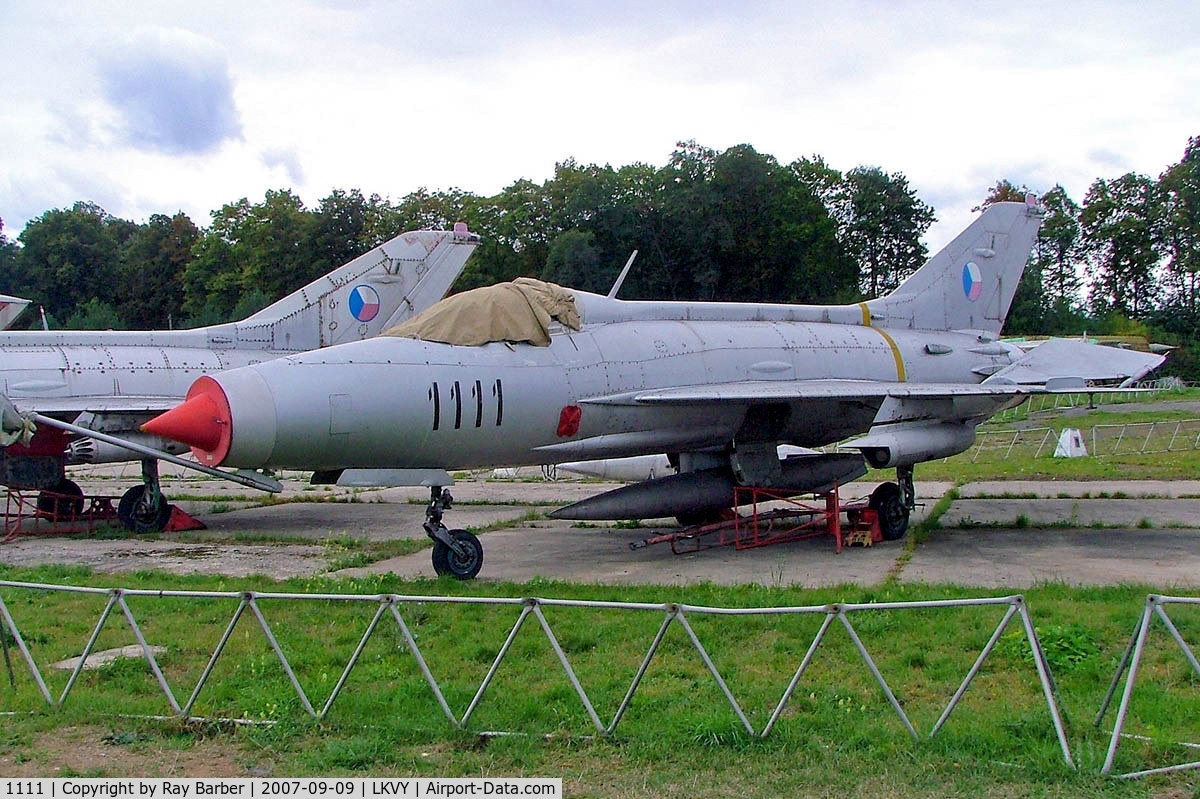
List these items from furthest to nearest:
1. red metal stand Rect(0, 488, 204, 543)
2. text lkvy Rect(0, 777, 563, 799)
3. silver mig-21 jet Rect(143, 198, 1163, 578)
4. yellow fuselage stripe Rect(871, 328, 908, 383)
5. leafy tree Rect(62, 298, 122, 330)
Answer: leafy tree Rect(62, 298, 122, 330) < red metal stand Rect(0, 488, 204, 543) < yellow fuselage stripe Rect(871, 328, 908, 383) < silver mig-21 jet Rect(143, 198, 1163, 578) < text lkvy Rect(0, 777, 563, 799)

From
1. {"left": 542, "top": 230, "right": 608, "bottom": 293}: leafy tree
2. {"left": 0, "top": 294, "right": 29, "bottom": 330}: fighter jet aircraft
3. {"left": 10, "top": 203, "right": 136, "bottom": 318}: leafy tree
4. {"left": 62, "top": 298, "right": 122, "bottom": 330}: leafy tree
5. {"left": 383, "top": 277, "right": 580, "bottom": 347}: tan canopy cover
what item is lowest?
{"left": 383, "top": 277, "right": 580, "bottom": 347}: tan canopy cover

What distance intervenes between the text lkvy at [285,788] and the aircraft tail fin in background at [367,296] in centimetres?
1437

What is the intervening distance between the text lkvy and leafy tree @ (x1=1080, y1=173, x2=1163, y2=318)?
82.2 metres

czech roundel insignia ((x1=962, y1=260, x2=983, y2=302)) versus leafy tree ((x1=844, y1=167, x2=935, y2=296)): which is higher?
leafy tree ((x1=844, y1=167, x2=935, y2=296))

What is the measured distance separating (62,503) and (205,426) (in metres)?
10.0

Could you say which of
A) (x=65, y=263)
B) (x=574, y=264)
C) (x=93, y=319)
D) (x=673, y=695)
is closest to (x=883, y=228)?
(x=574, y=264)

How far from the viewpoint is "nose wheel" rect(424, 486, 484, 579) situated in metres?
10.9

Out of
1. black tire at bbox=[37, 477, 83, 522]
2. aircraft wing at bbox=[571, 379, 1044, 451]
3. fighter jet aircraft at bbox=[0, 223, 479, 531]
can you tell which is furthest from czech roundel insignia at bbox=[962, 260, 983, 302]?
black tire at bbox=[37, 477, 83, 522]

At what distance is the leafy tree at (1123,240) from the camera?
76500mm

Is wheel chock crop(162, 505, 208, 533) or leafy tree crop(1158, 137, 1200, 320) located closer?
wheel chock crop(162, 505, 208, 533)

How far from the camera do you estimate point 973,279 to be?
1692 centimetres

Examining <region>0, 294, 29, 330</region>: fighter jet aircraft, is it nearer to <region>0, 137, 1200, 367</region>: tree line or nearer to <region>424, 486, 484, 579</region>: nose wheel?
<region>424, 486, 484, 579</region>: nose wheel

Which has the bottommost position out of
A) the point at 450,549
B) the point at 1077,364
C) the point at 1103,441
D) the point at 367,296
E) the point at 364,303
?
the point at 1103,441

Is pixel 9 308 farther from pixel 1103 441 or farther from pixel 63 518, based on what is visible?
pixel 1103 441
